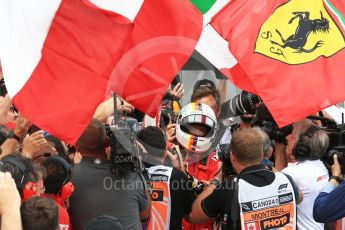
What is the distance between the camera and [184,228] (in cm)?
626

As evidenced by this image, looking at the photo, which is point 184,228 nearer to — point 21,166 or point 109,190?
point 109,190

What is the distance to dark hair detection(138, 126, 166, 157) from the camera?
5746 millimetres

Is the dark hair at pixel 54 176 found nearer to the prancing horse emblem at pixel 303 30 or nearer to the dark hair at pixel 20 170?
the dark hair at pixel 20 170

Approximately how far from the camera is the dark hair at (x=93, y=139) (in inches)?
209

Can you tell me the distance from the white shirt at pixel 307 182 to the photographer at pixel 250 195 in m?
0.85

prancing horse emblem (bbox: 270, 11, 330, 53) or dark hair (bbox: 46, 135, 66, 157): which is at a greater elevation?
prancing horse emblem (bbox: 270, 11, 330, 53)

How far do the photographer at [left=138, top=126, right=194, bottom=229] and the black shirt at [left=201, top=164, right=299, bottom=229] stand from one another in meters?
0.34

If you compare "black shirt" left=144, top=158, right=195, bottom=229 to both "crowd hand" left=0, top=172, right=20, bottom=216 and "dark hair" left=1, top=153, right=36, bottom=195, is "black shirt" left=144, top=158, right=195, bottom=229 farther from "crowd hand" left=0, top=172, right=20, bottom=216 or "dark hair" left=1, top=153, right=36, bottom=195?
"crowd hand" left=0, top=172, right=20, bottom=216

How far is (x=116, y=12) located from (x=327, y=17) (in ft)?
6.22

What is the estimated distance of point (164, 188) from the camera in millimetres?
5742

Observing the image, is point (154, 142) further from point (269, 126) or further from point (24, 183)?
point (269, 126)

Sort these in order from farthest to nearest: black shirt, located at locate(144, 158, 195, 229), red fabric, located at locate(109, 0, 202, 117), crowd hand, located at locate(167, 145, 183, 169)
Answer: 1. crowd hand, located at locate(167, 145, 183, 169)
2. red fabric, located at locate(109, 0, 202, 117)
3. black shirt, located at locate(144, 158, 195, 229)

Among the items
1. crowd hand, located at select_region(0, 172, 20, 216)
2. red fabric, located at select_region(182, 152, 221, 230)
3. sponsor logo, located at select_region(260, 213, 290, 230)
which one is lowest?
red fabric, located at select_region(182, 152, 221, 230)

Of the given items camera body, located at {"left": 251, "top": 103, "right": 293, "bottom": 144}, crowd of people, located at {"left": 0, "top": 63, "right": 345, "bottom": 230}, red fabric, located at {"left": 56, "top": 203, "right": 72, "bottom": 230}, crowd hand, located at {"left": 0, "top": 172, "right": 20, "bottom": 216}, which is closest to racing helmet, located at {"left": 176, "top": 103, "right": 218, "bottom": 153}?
crowd of people, located at {"left": 0, "top": 63, "right": 345, "bottom": 230}
